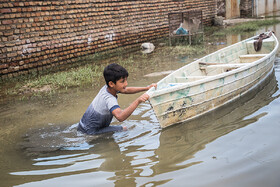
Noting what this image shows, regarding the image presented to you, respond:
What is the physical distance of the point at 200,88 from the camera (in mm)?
4594

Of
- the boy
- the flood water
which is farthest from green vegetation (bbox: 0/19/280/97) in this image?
the boy

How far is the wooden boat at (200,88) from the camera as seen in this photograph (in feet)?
13.9

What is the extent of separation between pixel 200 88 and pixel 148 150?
140 cm

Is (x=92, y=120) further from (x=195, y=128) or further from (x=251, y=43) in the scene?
(x=251, y=43)

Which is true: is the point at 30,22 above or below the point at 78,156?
above

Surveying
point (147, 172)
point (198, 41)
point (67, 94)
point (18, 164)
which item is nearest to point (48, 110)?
point (67, 94)

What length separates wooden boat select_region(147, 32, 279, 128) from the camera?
4.23m

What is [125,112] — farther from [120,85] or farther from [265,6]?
[265,6]

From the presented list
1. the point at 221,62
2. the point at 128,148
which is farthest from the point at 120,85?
the point at 221,62

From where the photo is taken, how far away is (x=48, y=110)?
18.5 ft

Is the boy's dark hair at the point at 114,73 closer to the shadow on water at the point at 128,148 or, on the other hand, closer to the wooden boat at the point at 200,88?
the wooden boat at the point at 200,88

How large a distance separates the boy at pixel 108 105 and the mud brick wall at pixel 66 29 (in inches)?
185

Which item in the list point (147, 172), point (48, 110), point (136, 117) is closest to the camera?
point (147, 172)

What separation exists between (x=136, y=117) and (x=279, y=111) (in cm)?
215
